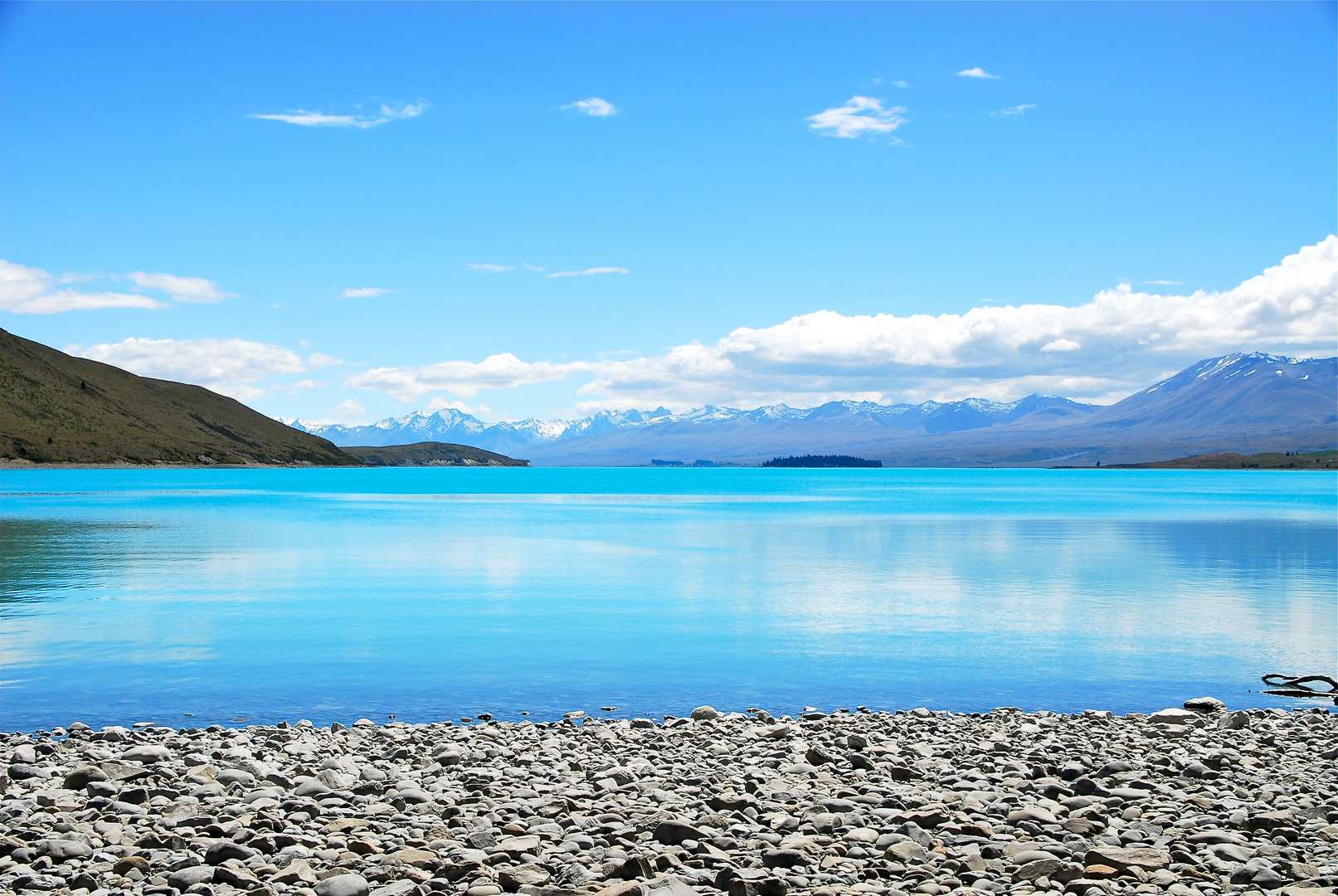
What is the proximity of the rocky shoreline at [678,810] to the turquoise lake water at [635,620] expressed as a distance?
3.68 metres

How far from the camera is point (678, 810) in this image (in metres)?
11.4

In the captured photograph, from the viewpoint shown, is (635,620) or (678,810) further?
(635,620)

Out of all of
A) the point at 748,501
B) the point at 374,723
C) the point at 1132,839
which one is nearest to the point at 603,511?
the point at 748,501

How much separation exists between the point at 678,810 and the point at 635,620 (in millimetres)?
19790

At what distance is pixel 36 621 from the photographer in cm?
2842

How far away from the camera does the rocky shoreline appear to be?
9.02m

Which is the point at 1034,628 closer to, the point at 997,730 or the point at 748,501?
the point at 997,730

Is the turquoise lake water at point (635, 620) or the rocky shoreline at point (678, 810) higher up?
the rocky shoreline at point (678, 810)

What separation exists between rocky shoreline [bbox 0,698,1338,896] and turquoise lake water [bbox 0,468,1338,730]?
3.68m

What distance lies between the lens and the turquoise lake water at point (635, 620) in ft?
68.1

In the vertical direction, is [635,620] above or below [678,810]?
below

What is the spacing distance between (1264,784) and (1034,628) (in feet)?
54.1

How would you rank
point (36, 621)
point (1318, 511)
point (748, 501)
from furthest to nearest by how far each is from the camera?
point (748, 501), point (1318, 511), point (36, 621)

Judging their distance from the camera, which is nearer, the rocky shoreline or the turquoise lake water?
the rocky shoreline
